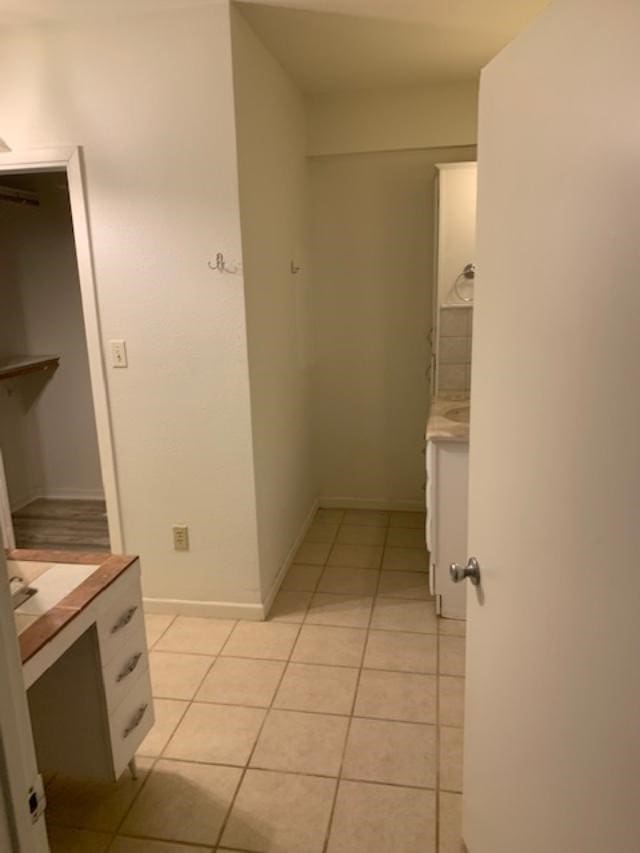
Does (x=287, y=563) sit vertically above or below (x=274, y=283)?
below

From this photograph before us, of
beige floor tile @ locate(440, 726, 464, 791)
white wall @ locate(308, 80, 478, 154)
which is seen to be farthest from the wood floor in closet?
white wall @ locate(308, 80, 478, 154)

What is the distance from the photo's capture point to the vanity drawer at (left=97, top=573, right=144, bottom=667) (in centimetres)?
161

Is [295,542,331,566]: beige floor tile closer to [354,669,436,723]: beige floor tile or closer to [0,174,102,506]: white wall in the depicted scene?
[354,669,436,723]: beige floor tile

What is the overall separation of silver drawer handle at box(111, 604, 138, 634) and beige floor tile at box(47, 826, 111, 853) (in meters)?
0.60

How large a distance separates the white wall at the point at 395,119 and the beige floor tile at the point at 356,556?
7.47 ft

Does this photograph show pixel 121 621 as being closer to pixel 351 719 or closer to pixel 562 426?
pixel 351 719

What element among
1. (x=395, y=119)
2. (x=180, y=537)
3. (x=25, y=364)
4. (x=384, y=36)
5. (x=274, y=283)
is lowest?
(x=180, y=537)

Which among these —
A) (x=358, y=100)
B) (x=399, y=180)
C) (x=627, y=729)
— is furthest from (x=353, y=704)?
(x=358, y=100)

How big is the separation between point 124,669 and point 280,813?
24.6 inches

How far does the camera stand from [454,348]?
3.32 meters

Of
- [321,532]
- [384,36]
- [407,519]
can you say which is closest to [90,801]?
[321,532]

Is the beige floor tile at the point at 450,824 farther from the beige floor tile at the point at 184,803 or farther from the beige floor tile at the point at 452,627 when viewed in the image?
the beige floor tile at the point at 452,627

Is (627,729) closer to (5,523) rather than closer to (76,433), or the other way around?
(5,523)

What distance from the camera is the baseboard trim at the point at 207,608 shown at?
2791mm
